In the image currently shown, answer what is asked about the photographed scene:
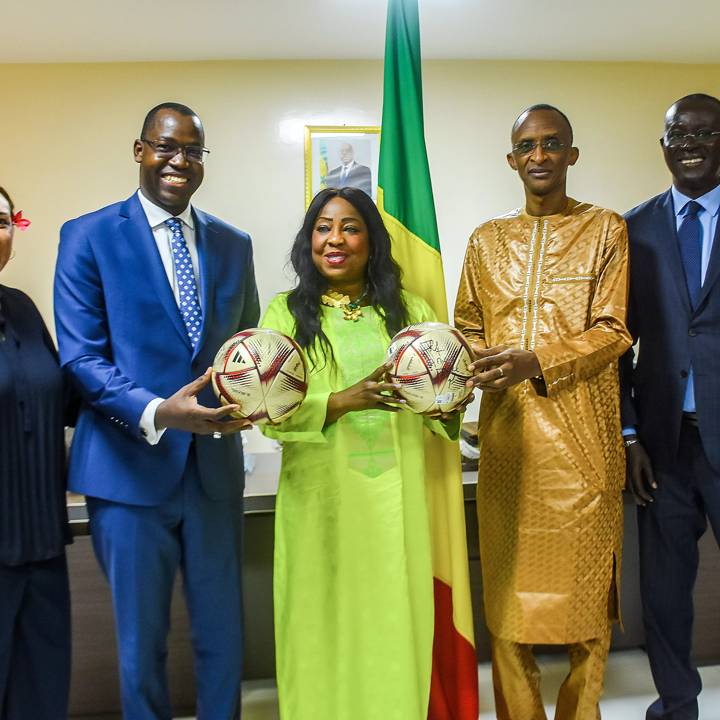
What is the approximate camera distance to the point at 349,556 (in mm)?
1827

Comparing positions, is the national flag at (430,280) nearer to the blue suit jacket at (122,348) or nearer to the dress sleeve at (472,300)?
the dress sleeve at (472,300)

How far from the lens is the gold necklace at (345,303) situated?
6.17 ft

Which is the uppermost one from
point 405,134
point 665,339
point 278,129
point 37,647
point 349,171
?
point 278,129

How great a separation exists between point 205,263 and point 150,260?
149 millimetres

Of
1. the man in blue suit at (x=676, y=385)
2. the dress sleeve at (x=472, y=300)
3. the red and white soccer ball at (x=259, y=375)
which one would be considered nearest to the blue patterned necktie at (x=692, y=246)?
the man in blue suit at (x=676, y=385)

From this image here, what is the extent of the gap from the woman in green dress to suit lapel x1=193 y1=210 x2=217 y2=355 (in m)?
0.16

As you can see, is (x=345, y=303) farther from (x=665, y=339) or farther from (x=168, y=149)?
(x=665, y=339)

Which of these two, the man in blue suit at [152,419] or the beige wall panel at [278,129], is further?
the beige wall panel at [278,129]

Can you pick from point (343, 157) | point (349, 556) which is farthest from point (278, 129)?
point (349, 556)

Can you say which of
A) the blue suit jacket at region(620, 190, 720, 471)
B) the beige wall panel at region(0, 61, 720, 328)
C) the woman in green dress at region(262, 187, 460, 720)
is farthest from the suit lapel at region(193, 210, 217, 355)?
the beige wall panel at region(0, 61, 720, 328)

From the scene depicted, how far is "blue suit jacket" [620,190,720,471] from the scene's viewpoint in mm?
2061

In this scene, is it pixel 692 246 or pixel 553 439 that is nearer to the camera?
pixel 553 439

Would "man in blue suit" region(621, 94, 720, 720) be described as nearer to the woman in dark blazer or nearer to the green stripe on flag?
the green stripe on flag

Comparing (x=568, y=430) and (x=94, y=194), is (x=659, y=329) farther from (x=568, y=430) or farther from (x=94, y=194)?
(x=94, y=194)
